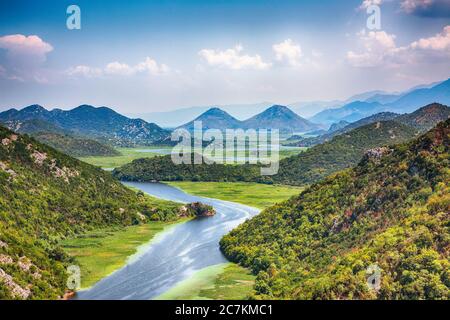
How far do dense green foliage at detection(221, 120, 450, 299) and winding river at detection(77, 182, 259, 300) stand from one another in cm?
304

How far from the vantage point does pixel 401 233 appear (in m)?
28.5

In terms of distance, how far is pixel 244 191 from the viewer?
90.4 metres

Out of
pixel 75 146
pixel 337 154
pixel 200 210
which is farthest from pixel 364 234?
pixel 75 146

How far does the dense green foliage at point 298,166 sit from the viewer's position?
106562 mm

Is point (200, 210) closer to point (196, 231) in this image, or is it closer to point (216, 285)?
point (196, 231)

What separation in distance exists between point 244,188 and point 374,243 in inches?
2601

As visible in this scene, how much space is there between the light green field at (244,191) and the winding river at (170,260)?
35.2ft

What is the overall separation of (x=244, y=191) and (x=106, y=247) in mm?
45592

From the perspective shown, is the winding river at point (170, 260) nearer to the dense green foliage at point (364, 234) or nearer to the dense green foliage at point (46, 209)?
the dense green foliage at point (364, 234)

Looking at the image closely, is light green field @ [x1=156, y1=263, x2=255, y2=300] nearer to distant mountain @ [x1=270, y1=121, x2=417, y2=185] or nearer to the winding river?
the winding river

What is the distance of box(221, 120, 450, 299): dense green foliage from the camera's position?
2486 cm

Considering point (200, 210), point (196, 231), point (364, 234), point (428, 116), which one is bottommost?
point (196, 231)
